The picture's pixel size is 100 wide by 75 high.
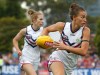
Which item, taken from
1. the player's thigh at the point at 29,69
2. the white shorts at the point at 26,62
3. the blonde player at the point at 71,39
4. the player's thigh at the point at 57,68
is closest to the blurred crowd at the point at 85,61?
the white shorts at the point at 26,62

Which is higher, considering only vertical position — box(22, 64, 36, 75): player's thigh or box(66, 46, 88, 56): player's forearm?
box(66, 46, 88, 56): player's forearm

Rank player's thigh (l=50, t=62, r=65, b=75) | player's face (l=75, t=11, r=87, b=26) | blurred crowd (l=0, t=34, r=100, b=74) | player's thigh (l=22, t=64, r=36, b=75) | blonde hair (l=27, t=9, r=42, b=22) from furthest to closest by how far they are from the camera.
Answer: blurred crowd (l=0, t=34, r=100, b=74) < blonde hair (l=27, t=9, r=42, b=22) < player's thigh (l=22, t=64, r=36, b=75) < player's thigh (l=50, t=62, r=65, b=75) < player's face (l=75, t=11, r=87, b=26)

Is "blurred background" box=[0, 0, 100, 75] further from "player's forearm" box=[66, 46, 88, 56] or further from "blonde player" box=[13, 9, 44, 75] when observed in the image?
"player's forearm" box=[66, 46, 88, 56]

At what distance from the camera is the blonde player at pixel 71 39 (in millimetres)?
8859

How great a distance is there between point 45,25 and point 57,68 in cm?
2722

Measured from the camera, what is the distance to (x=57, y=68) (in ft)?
29.8

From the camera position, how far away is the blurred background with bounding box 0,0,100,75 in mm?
21688

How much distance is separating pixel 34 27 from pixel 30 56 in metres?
0.76

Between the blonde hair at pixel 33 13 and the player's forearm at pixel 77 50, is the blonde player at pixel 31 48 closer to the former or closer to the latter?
the blonde hair at pixel 33 13

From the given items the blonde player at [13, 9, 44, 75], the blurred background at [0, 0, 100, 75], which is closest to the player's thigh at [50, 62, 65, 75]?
the blonde player at [13, 9, 44, 75]

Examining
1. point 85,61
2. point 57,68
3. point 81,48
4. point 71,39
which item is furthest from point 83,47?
point 85,61

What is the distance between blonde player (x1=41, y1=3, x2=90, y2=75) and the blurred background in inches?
268

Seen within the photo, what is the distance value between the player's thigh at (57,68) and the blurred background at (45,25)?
6981 millimetres

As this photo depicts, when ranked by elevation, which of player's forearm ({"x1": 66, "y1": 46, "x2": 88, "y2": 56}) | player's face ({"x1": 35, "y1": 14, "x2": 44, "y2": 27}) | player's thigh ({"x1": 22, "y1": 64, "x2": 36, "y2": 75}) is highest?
player's face ({"x1": 35, "y1": 14, "x2": 44, "y2": 27})
